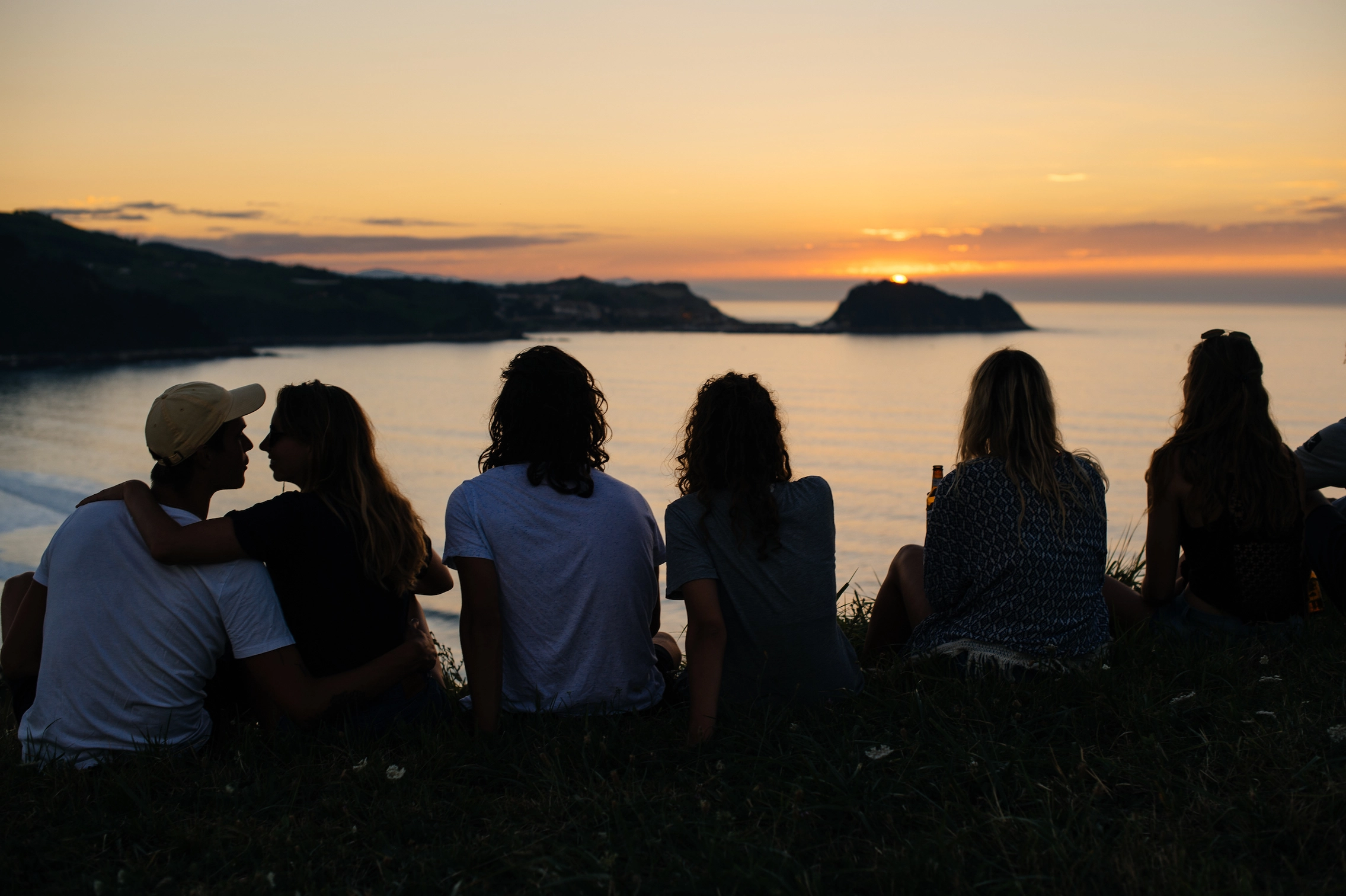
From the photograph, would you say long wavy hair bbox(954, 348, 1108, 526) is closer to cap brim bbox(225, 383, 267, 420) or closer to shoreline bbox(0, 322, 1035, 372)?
cap brim bbox(225, 383, 267, 420)

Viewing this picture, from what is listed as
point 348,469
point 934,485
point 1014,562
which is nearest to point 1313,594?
point 1014,562

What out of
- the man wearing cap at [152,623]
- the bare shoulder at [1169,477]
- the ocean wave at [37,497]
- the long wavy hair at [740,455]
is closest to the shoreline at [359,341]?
the ocean wave at [37,497]

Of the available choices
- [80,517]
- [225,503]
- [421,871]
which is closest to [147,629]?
[80,517]

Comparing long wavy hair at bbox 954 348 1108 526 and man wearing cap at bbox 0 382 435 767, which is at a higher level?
long wavy hair at bbox 954 348 1108 526

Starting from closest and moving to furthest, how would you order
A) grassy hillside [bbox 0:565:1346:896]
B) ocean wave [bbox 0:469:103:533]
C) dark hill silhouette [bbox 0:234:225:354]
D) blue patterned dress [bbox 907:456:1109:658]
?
1. grassy hillside [bbox 0:565:1346:896]
2. blue patterned dress [bbox 907:456:1109:658]
3. ocean wave [bbox 0:469:103:533]
4. dark hill silhouette [bbox 0:234:225:354]

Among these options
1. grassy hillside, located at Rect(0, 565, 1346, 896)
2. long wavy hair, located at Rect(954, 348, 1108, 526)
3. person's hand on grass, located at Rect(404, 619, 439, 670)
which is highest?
long wavy hair, located at Rect(954, 348, 1108, 526)

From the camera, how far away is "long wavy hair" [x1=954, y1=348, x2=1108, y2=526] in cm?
327

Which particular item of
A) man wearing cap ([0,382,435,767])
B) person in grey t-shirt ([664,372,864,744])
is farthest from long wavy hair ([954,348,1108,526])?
man wearing cap ([0,382,435,767])

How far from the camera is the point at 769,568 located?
3.13 meters

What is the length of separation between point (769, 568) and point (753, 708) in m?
0.53

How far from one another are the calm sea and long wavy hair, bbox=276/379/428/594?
6.67 feet

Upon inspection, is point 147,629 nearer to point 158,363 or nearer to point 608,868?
point 608,868

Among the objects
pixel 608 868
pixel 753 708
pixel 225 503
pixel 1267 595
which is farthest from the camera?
pixel 225 503

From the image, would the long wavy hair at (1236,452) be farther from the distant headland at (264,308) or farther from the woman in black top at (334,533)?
the distant headland at (264,308)
